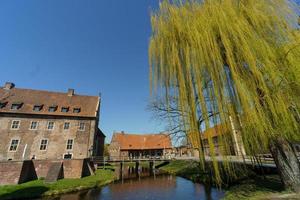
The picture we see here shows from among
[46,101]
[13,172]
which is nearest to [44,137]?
[46,101]

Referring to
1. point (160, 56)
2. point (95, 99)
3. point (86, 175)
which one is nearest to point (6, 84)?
point (95, 99)

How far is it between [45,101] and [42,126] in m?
4.24

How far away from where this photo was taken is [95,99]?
28.7 m

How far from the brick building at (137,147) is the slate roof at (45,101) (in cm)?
1835

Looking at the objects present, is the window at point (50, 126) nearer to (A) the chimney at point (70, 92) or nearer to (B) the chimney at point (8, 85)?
(A) the chimney at point (70, 92)

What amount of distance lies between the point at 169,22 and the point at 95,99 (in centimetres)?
2572

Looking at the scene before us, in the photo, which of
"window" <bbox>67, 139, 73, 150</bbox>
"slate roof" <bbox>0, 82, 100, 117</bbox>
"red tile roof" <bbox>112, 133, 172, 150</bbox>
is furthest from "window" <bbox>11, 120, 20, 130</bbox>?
"red tile roof" <bbox>112, 133, 172, 150</bbox>

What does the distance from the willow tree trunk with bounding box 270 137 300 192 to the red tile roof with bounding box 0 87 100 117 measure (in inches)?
918

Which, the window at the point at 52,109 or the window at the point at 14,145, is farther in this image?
the window at the point at 52,109

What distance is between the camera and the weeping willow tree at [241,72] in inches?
154

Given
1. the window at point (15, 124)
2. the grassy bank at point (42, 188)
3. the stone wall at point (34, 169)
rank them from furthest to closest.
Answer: the window at point (15, 124)
the stone wall at point (34, 169)
the grassy bank at point (42, 188)

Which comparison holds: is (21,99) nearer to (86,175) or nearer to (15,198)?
(86,175)

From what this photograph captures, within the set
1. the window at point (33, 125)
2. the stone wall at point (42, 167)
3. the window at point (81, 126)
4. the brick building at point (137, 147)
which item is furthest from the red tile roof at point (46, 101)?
the brick building at point (137, 147)

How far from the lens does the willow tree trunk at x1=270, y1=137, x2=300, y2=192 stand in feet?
15.3
